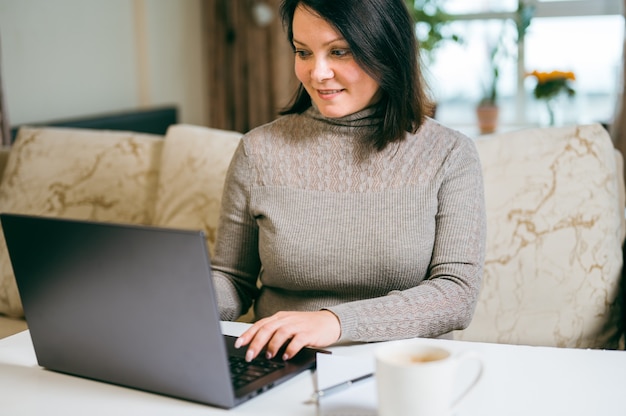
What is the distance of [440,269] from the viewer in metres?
1.28

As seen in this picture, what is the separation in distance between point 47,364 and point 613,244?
118 cm

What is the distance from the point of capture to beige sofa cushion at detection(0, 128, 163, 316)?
6.81 feet

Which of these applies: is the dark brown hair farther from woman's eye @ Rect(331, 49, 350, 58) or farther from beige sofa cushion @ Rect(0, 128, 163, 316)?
beige sofa cushion @ Rect(0, 128, 163, 316)

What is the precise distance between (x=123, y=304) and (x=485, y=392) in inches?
16.5

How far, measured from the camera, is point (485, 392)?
35.4 inches

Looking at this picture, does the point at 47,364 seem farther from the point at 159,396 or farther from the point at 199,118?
the point at 199,118

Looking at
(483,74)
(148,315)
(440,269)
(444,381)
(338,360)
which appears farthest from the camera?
(483,74)

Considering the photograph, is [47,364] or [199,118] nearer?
[47,364]

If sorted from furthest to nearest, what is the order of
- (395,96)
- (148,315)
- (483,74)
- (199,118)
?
1. (199,118)
2. (483,74)
3. (395,96)
4. (148,315)

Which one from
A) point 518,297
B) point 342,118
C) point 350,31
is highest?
point 350,31

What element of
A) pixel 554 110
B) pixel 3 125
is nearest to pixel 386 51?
pixel 3 125

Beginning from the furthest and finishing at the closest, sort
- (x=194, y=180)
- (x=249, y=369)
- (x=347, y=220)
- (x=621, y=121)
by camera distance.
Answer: (x=621, y=121) < (x=194, y=180) < (x=347, y=220) < (x=249, y=369)

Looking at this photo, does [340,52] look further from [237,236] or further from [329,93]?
[237,236]

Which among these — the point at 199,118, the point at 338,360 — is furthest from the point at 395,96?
the point at 199,118
